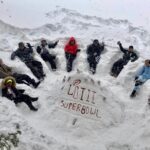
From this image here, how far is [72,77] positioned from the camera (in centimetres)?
1208

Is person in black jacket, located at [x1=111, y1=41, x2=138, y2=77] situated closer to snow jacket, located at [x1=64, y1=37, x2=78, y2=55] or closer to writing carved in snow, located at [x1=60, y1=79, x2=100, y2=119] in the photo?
snow jacket, located at [x1=64, y1=37, x2=78, y2=55]

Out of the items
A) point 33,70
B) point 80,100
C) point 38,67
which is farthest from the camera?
point 38,67

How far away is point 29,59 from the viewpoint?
45.6 feet

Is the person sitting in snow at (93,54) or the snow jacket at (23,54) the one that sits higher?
the person sitting in snow at (93,54)

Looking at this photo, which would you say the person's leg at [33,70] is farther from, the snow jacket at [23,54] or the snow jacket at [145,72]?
the snow jacket at [145,72]

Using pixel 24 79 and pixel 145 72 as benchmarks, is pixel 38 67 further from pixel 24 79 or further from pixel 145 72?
pixel 145 72

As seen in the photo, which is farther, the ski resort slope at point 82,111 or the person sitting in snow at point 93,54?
the person sitting in snow at point 93,54

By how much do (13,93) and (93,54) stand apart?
13.5 ft

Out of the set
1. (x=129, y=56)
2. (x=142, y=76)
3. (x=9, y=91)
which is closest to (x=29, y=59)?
(x=9, y=91)

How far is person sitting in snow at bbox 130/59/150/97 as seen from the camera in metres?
12.3

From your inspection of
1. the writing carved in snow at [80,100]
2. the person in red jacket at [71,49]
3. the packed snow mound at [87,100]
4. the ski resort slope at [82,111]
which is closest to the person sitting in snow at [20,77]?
the ski resort slope at [82,111]

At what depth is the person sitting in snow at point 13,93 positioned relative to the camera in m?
11.1

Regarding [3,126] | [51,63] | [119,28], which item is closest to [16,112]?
[3,126]

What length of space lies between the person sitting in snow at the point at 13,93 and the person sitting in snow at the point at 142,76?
297 cm
